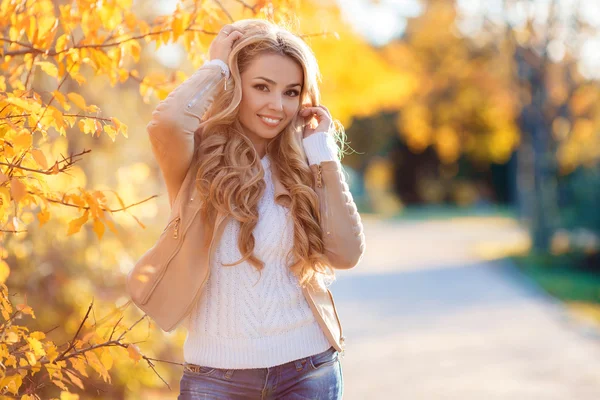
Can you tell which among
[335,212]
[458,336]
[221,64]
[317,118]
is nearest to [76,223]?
[221,64]

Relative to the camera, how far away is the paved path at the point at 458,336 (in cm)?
627

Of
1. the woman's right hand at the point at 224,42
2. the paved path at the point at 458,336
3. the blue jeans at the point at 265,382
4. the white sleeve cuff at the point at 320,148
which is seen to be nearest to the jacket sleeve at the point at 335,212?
the white sleeve cuff at the point at 320,148

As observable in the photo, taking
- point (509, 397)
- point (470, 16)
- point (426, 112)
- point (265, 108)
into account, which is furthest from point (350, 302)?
point (426, 112)

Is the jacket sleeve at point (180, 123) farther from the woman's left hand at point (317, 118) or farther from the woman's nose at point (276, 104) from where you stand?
the woman's left hand at point (317, 118)

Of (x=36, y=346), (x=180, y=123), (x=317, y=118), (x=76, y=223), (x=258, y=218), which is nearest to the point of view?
(x=36, y=346)

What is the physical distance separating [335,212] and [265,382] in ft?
2.03

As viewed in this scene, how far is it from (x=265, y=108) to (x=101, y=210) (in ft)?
2.27

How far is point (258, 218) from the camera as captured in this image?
2.69 meters

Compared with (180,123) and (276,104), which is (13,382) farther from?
(276,104)

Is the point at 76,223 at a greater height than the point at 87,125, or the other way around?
the point at 87,125

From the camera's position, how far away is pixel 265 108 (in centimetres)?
277

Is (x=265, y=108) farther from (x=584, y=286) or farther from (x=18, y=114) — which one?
(x=584, y=286)

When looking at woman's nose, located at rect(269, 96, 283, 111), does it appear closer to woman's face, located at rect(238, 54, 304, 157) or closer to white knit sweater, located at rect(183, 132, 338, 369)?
woman's face, located at rect(238, 54, 304, 157)

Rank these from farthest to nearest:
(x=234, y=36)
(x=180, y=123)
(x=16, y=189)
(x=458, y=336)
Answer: (x=458, y=336), (x=234, y=36), (x=180, y=123), (x=16, y=189)
